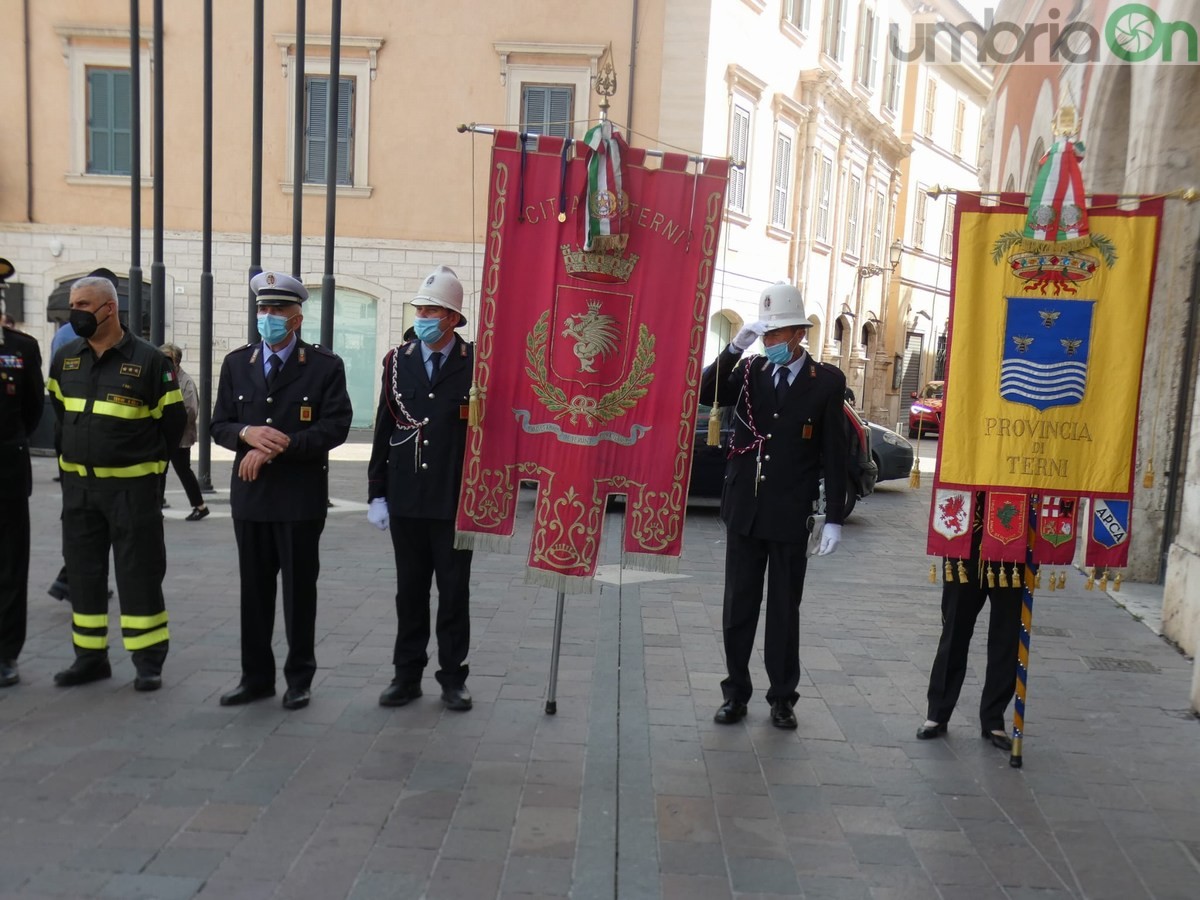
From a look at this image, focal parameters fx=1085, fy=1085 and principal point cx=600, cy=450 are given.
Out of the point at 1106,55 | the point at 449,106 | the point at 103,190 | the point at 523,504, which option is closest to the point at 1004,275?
the point at 1106,55

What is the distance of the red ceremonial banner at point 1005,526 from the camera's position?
484 centimetres

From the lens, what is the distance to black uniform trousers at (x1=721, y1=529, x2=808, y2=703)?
Result: 16.9 ft

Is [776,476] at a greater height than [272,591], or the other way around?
[776,476]

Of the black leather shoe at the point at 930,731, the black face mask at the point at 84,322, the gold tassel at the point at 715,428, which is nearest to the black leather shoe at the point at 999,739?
the black leather shoe at the point at 930,731

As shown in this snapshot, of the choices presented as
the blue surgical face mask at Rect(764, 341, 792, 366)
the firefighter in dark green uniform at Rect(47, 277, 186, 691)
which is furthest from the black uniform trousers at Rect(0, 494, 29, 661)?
the blue surgical face mask at Rect(764, 341, 792, 366)

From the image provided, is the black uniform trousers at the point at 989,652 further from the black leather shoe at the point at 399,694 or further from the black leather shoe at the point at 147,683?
the black leather shoe at the point at 147,683

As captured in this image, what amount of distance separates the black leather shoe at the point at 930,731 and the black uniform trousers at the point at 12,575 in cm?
438

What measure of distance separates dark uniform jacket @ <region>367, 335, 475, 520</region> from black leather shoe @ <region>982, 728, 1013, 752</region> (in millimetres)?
2700

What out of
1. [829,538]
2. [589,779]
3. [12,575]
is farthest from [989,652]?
[12,575]

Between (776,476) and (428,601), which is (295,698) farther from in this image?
(776,476)

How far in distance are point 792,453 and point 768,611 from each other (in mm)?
780

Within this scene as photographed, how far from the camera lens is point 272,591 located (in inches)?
206

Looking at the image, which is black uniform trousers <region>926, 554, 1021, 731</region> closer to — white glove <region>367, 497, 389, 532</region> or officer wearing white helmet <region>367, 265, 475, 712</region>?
officer wearing white helmet <region>367, 265, 475, 712</region>

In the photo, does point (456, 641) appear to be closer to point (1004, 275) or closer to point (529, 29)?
point (1004, 275)
